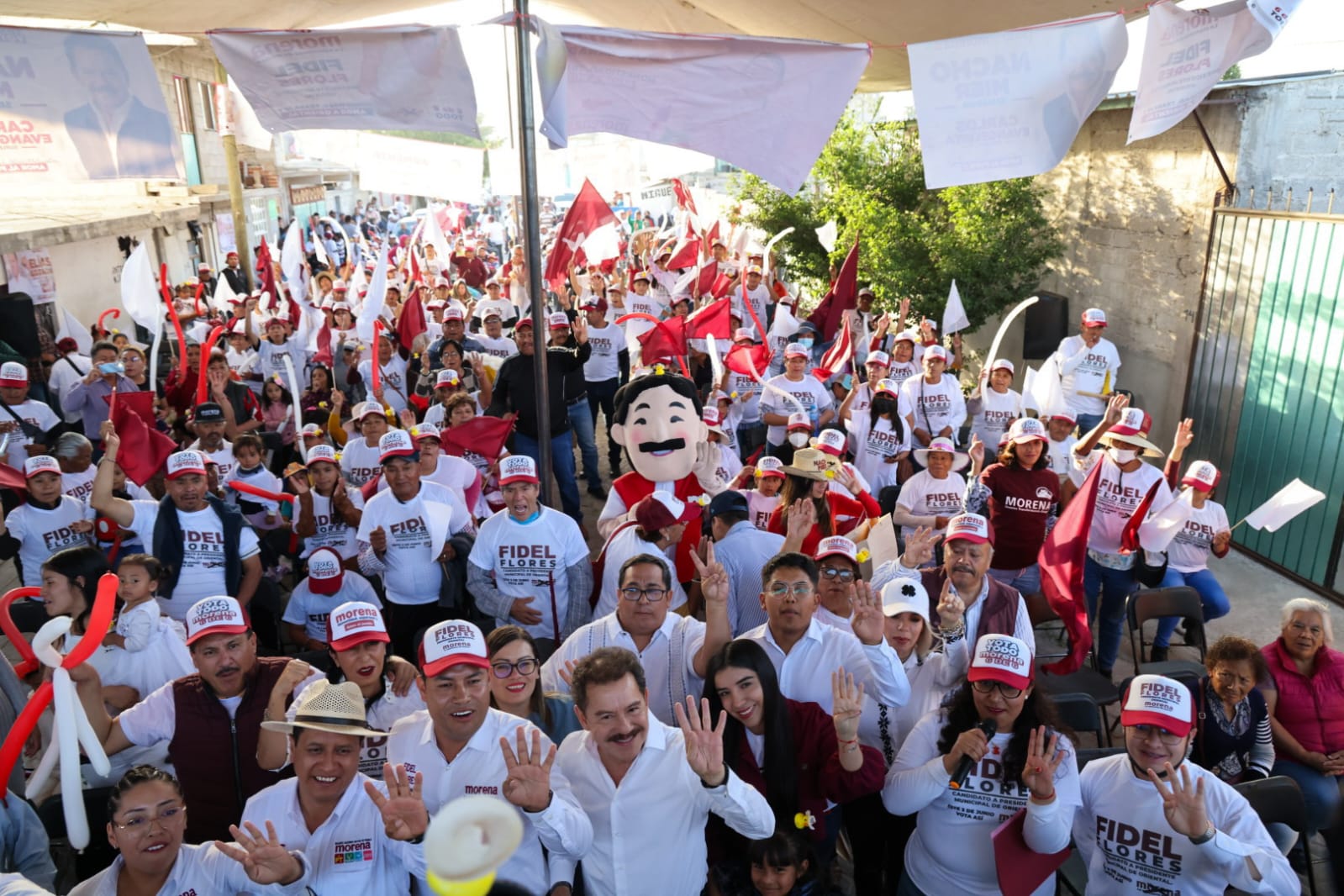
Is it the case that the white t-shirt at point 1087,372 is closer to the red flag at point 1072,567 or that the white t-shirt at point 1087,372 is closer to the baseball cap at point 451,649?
the red flag at point 1072,567

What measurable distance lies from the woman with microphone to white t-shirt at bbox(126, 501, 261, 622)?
11.7 feet

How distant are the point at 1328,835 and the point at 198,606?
3.54 meters

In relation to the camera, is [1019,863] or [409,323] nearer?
[1019,863]

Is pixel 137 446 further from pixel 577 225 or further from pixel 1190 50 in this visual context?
pixel 1190 50

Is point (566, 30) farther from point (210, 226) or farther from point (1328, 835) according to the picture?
point (210, 226)

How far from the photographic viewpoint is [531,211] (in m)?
4.76

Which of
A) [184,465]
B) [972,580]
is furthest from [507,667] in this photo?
[184,465]

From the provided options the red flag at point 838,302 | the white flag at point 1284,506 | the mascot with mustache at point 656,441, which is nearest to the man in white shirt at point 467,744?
the mascot with mustache at point 656,441

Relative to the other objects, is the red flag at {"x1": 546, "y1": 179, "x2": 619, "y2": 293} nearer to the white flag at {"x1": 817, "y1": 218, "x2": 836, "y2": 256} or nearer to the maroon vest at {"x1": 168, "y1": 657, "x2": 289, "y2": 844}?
the white flag at {"x1": 817, "y1": 218, "x2": 836, "y2": 256}

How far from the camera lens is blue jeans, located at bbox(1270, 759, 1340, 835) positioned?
4121 millimetres

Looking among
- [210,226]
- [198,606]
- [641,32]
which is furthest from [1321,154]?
[210,226]

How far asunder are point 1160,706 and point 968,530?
123 cm

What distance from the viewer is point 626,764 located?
117 inches

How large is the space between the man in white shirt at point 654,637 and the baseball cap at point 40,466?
357cm
